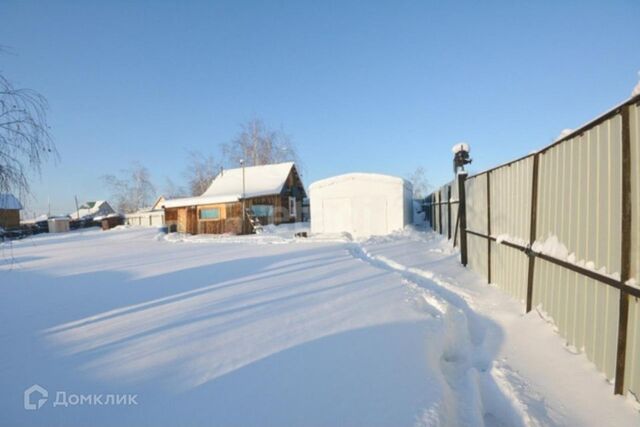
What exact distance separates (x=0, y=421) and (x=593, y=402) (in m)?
4.53

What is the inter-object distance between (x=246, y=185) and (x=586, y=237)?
2237 centimetres

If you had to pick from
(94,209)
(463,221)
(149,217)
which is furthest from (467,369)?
(94,209)

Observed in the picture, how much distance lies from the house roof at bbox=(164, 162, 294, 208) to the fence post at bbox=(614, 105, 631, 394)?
61.8 ft

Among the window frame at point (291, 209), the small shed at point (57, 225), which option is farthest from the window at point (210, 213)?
the small shed at point (57, 225)

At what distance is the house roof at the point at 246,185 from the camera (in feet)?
67.9

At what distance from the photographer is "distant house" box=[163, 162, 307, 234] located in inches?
795

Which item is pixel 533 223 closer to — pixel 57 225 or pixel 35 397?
pixel 35 397

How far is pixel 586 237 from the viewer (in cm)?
288

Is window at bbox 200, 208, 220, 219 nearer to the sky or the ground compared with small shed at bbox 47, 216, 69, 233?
nearer to the sky

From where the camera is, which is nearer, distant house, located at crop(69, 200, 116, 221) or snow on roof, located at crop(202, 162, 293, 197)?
snow on roof, located at crop(202, 162, 293, 197)

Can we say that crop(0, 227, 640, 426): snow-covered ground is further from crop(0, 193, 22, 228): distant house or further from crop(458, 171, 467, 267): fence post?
crop(458, 171, 467, 267): fence post

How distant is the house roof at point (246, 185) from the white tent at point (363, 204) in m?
5.76

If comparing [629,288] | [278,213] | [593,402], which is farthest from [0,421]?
[278,213]

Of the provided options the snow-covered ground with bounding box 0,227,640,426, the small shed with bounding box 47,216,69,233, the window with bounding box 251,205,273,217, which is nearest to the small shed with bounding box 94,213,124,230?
the small shed with bounding box 47,216,69,233
